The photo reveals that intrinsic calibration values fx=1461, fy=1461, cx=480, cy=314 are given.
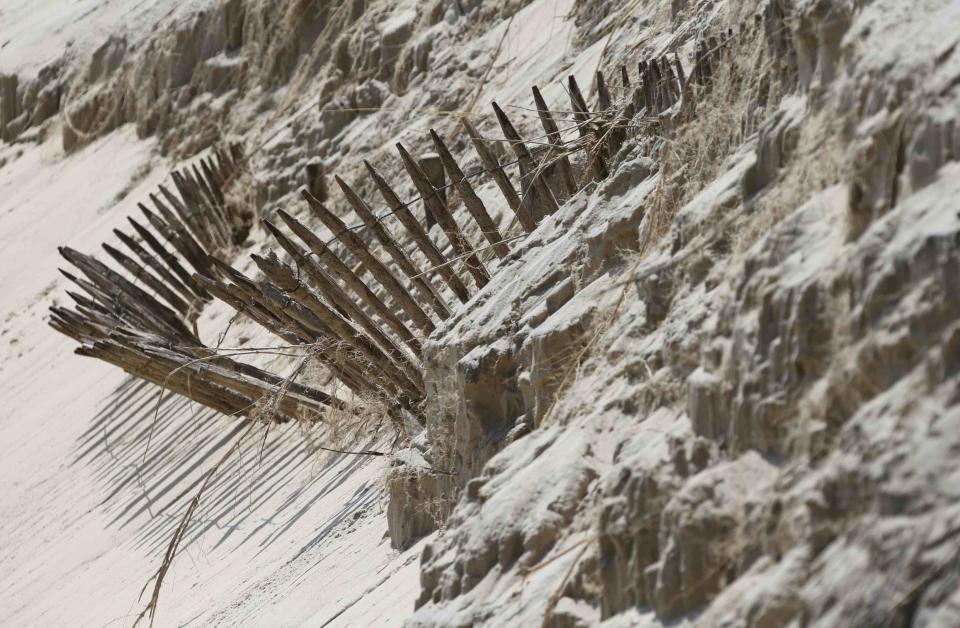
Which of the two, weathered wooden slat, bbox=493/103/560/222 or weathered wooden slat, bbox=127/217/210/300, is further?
weathered wooden slat, bbox=127/217/210/300

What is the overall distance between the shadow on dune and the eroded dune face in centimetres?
3

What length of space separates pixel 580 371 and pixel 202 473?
16.3ft

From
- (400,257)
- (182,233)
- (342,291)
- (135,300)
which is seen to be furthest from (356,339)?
(182,233)

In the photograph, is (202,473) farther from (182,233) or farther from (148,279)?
(182,233)

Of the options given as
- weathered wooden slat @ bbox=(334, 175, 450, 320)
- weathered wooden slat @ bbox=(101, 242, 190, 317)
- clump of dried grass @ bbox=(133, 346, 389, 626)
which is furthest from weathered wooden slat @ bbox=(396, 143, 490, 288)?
weathered wooden slat @ bbox=(101, 242, 190, 317)

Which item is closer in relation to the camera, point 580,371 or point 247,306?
point 580,371

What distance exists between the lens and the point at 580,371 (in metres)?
3.63

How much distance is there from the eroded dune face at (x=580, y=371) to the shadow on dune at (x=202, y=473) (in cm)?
3

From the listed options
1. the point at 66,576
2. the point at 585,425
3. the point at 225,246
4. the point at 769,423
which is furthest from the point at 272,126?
the point at 769,423

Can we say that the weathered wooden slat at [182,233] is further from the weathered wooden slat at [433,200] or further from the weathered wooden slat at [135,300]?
the weathered wooden slat at [433,200]

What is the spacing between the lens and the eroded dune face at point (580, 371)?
2285 millimetres

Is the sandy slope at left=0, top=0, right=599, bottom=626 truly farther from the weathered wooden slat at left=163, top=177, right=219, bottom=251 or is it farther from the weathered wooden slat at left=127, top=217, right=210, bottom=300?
the weathered wooden slat at left=163, top=177, right=219, bottom=251

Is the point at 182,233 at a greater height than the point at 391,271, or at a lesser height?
greater

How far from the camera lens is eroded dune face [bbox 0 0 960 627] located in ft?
7.50
